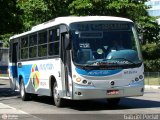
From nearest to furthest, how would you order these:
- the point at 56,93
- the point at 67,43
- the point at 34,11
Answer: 1. the point at 67,43
2. the point at 56,93
3. the point at 34,11

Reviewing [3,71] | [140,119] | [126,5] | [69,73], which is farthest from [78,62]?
[3,71]

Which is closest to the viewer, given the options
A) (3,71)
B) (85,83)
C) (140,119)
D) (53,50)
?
(140,119)

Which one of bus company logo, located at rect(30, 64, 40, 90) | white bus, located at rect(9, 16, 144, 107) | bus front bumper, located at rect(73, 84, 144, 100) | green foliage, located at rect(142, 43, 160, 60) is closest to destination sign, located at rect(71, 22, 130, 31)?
white bus, located at rect(9, 16, 144, 107)

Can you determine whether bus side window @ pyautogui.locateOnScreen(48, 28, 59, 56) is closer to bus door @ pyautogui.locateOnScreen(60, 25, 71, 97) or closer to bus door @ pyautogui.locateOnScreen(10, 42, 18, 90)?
bus door @ pyautogui.locateOnScreen(60, 25, 71, 97)

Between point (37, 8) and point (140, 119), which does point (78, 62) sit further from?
point (37, 8)

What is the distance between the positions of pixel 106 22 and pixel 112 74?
6.04 ft

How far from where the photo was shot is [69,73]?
16.3 meters

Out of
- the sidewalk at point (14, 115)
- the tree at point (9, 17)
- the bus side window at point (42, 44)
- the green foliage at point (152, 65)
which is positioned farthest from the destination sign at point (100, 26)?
the green foliage at point (152, 65)

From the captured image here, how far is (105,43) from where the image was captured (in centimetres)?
1633

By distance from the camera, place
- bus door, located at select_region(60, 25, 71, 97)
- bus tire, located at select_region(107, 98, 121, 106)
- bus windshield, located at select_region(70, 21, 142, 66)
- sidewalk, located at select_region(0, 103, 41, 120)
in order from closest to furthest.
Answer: sidewalk, located at select_region(0, 103, 41, 120), bus windshield, located at select_region(70, 21, 142, 66), bus door, located at select_region(60, 25, 71, 97), bus tire, located at select_region(107, 98, 121, 106)

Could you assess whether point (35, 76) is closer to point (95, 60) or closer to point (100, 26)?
point (100, 26)

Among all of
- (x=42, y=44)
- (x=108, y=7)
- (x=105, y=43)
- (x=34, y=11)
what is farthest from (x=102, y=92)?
(x=34, y=11)

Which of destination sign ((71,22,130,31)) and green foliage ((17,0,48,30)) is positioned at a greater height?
green foliage ((17,0,48,30))

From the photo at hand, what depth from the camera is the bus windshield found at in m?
16.0
